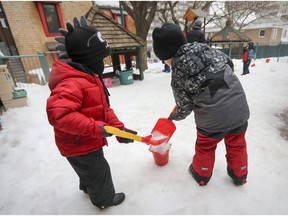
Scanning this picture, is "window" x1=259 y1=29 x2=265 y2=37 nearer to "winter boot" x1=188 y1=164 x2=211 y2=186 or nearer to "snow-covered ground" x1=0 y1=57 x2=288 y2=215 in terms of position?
"snow-covered ground" x1=0 y1=57 x2=288 y2=215

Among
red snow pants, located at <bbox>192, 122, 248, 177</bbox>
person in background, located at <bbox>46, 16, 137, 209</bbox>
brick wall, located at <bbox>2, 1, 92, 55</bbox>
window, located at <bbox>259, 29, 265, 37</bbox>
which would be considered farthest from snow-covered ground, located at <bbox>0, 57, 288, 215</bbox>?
window, located at <bbox>259, 29, 265, 37</bbox>

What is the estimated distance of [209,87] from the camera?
1.23 metres

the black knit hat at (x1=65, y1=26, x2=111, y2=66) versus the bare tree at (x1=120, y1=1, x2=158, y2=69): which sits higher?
the bare tree at (x1=120, y1=1, x2=158, y2=69)

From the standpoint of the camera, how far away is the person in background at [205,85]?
1.22 m

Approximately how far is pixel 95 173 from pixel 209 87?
3.58 ft

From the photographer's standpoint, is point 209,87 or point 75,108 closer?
point 75,108

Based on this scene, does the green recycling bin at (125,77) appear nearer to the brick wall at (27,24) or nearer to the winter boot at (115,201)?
the winter boot at (115,201)

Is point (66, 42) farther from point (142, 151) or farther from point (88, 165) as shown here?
point (142, 151)

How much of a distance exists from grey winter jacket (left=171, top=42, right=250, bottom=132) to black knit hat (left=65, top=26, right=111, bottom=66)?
0.58m

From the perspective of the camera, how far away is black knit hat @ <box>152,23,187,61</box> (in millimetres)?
1247

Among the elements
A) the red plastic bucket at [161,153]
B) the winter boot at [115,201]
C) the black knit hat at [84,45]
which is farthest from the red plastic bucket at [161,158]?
the black knit hat at [84,45]

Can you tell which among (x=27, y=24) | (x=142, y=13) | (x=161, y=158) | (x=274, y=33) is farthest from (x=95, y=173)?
(x=274, y=33)

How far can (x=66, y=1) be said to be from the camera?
33.3ft

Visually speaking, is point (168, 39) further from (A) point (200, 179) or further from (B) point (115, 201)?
(B) point (115, 201)
